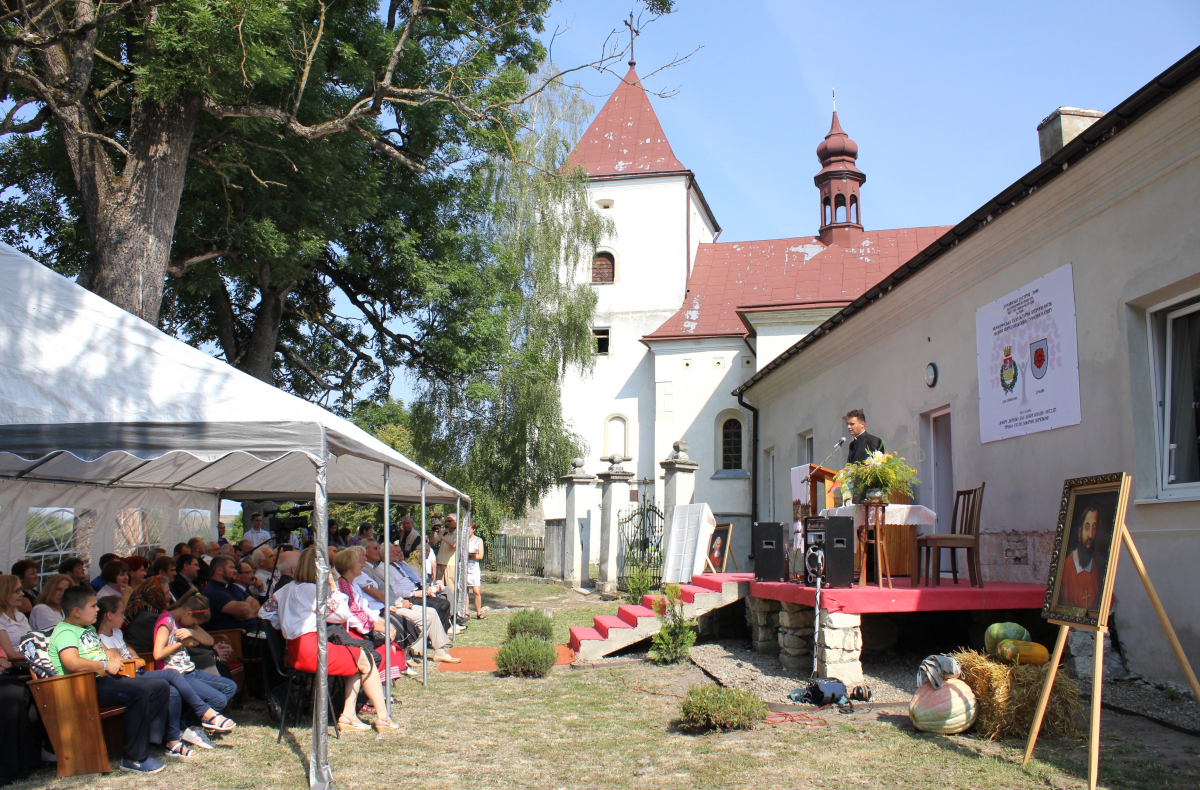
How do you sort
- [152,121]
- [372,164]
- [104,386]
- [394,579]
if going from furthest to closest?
[372,164]
[394,579]
[152,121]
[104,386]

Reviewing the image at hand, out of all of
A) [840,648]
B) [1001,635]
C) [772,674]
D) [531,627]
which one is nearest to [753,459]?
[531,627]

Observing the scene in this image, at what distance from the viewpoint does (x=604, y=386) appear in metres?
28.8

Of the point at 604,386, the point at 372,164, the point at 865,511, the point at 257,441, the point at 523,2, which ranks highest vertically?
the point at 523,2

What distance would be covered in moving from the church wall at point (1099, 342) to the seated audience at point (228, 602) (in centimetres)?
740

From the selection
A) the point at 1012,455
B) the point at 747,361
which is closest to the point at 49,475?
the point at 1012,455

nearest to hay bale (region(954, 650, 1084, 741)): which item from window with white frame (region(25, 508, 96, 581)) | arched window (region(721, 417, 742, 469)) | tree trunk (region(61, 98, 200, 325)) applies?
window with white frame (region(25, 508, 96, 581))

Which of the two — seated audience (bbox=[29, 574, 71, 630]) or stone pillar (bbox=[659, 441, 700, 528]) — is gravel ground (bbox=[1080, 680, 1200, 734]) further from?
stone pillar (bbox=[659, 441, 700, 528])

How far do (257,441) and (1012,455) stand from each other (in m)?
7.23

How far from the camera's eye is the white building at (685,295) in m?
26.3

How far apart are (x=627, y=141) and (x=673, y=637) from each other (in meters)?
24.4

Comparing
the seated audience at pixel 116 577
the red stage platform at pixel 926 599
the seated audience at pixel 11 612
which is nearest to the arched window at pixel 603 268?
the red stage platform at pixel 926 599

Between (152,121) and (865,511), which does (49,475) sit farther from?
(865,511)

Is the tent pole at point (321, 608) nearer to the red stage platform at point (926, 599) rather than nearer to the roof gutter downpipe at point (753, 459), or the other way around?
the red stage platform at point (926, 599)

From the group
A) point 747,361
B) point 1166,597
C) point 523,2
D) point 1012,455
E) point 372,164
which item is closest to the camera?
point 1166,597
